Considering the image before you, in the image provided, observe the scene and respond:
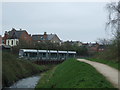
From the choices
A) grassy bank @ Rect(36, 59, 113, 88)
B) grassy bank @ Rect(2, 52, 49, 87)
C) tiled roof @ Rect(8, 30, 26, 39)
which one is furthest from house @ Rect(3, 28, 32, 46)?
grassy bank @ Rect(36, 59, 113, 88)

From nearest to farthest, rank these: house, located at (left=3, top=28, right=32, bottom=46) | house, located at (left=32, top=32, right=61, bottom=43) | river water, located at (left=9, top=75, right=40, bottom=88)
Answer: river water, located at (left=9, top=75, right=40, bottom=88), house, located at (left=3, top=28, right=32, bottom=46), house, located at (left=32, top=32, right=61, bottom=43)

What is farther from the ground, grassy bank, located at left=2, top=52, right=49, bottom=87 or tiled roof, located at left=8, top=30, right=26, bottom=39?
tiled roof, located at left=8, top=30, right=26, bottom=39

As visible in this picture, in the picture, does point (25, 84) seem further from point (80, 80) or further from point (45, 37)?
point (45, 37)

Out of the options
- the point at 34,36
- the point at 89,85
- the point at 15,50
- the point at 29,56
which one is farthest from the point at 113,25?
the point at 34,36

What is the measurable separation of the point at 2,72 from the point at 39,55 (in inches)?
1659

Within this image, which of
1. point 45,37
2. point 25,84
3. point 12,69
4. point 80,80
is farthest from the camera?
point 45,37

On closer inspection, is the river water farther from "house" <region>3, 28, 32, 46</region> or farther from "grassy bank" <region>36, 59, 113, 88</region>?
"house" <region>3, 28, 32, 46</region>

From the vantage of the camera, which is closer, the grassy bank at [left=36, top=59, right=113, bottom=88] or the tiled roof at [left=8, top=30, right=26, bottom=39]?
the grassy bank at [left=36, top=59, right=113, bottom=88]

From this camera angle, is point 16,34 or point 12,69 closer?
point 12,69

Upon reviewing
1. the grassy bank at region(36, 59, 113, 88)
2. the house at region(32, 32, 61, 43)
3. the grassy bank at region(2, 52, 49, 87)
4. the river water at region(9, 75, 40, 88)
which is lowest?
the river water at region(9, 75, 40, 88)

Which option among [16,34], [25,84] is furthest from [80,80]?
[16,34]

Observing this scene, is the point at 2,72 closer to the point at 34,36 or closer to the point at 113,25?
the point at 113,25

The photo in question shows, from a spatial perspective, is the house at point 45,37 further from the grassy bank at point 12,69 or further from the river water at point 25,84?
the river water at point 25,84

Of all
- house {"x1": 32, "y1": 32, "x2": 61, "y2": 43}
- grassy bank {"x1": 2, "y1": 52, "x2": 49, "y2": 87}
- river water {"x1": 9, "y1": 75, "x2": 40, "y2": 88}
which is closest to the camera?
river water {"x1": 9, "y1": 75, "x2": 40, "y2": 88}
